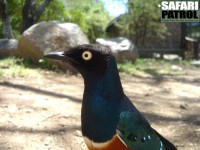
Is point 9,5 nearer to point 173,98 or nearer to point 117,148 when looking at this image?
point 173,98

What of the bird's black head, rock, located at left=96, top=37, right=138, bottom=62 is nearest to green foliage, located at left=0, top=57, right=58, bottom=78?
rock, located at left=96, top=37, right=138, bottom=62

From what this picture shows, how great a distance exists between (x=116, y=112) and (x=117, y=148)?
160mm

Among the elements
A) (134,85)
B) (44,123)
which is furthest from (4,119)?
(134,85)

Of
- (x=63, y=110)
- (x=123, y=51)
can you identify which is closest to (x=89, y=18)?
(x=123, y=51)

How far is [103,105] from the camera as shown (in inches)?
60.7

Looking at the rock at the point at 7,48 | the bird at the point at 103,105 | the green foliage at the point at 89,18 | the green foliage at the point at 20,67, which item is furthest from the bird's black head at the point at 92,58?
the green foliage at the point at 89,18

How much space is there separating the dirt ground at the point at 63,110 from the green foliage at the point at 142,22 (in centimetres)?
789

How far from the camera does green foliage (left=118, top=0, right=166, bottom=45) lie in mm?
13227

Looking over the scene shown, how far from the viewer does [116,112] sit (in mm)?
1558

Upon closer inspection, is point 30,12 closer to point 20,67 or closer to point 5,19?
point 5,19

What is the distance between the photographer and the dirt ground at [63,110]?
2.80 metres

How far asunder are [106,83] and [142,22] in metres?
12.5

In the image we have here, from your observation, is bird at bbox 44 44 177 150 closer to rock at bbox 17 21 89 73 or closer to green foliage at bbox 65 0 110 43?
rock at bbox 17 21 89 73

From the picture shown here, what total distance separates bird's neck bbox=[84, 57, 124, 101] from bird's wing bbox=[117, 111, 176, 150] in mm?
112
